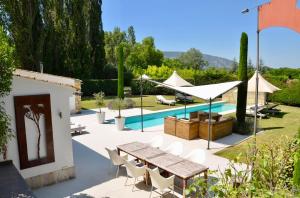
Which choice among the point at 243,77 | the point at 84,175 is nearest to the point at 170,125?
the point at 243,77

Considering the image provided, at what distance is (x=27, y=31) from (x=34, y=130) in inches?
962

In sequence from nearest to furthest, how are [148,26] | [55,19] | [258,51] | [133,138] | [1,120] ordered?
[1,120]
[258,51]
[133,138]
[55,19]
[148,26]

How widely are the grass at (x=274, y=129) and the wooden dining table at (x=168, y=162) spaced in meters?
3.74

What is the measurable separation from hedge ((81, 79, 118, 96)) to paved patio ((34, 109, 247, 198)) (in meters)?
14.6

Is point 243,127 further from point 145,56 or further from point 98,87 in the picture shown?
point 145,56

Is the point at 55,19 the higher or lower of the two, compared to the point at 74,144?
higher

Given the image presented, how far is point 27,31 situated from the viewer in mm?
28547

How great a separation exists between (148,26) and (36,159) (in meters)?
83.0

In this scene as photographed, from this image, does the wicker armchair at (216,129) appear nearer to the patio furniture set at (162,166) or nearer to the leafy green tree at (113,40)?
the patio furniture set at (162,166)

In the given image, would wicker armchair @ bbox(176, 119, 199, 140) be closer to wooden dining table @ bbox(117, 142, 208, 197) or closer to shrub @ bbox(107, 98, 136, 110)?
wooden dining table @ bbox(117, 142, 208, 197)

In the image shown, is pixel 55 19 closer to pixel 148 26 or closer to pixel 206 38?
pixel 206 38

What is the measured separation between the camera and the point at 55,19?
32.9m

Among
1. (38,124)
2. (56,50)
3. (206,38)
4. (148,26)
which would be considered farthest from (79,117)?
(148,26)

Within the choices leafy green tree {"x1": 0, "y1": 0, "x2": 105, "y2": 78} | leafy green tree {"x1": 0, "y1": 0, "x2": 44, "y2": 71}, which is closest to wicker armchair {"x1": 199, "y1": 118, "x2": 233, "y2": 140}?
leafy green tree {"x1": 0, "y1": 0, "x2": 44, "y2": 71}
